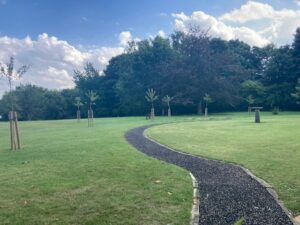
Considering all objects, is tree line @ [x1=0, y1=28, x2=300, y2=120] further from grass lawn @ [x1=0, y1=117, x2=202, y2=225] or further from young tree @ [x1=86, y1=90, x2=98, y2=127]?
grass lawn @ [x1=0, y1=117, x2=202, y2=225]

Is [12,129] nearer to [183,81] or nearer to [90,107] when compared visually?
[183,81]

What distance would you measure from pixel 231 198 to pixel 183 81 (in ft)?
129

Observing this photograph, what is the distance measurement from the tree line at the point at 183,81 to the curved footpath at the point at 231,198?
32593 mm

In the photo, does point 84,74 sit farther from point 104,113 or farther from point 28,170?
point 28,170

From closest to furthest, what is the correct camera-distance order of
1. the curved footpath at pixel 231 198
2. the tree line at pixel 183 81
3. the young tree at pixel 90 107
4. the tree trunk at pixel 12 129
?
the curved footpath at pixel 231 198 → the tree trunk at pixel 12 129 → the young tree at pixel 90 107 → the tree line at pixel 183 81

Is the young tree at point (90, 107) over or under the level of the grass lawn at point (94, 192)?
over

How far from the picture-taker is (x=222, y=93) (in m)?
42.5

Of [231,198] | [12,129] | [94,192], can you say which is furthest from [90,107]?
[231,198]

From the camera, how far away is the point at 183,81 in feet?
145

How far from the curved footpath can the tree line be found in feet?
107

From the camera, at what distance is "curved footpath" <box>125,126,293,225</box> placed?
446 cm

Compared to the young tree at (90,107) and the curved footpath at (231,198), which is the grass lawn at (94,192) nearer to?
the curved footpath at (231,198)

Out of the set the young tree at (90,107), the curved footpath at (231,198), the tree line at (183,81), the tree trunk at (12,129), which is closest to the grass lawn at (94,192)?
the curved footpath at (231,198)

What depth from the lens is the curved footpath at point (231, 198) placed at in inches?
176
